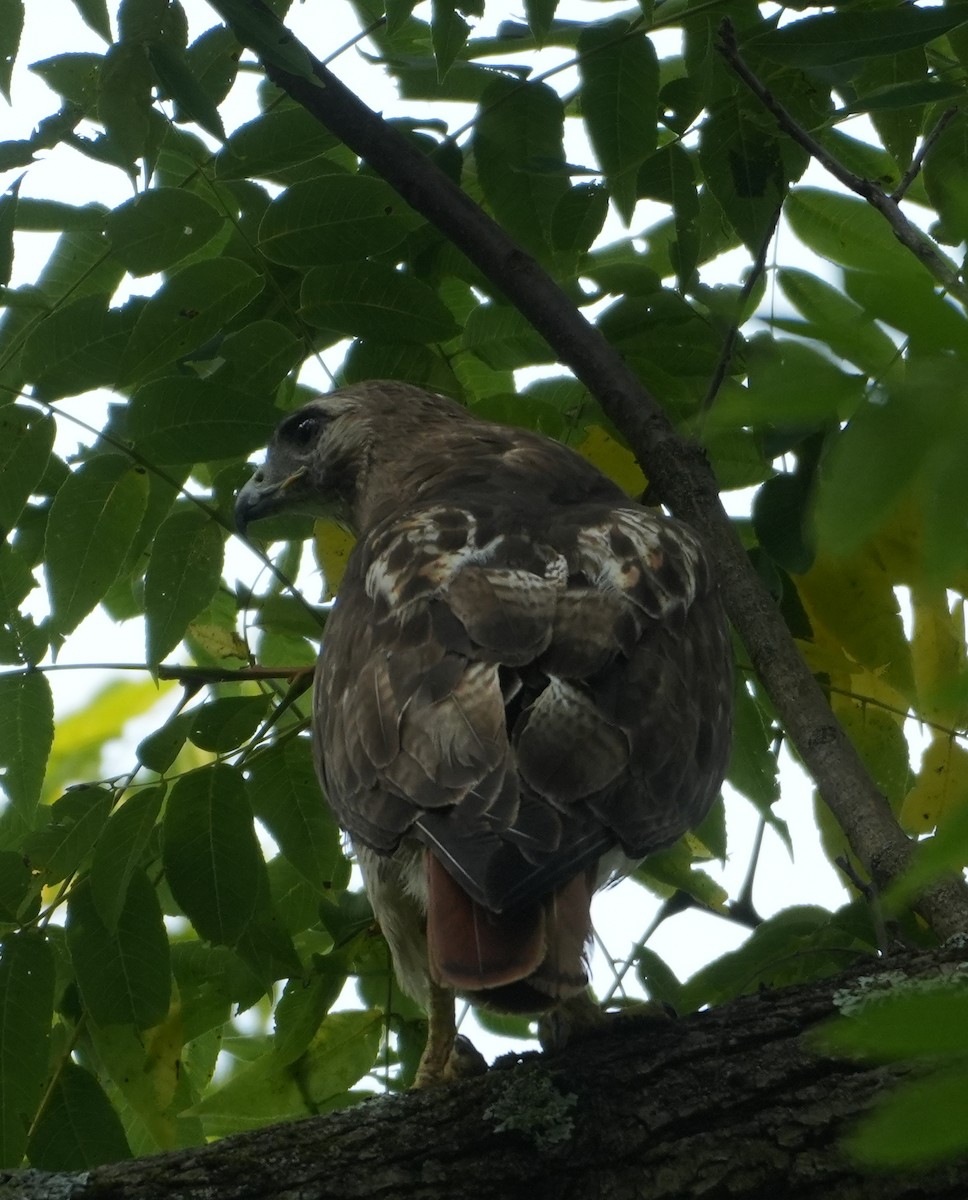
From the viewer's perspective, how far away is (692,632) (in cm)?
366

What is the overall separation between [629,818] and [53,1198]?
4.25 ft

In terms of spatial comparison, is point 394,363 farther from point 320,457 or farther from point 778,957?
point 778,957

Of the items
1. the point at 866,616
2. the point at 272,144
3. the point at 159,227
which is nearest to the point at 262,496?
the point at 159,227

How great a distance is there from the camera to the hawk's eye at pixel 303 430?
5.48 meters

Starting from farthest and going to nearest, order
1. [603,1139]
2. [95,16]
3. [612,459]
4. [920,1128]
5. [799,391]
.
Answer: [612,459]
[95,16]
[603,1139]
[799,391]
[920,1128]

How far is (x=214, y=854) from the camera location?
11.7 feet

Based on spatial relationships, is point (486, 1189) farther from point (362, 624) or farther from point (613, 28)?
point (613, 28)

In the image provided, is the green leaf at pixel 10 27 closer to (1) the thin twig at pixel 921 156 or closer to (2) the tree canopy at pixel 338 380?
(2) the tree canopy at pixel 338 380

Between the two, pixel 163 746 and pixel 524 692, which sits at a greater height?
pixel 163 746

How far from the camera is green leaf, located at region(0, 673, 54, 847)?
3.75m

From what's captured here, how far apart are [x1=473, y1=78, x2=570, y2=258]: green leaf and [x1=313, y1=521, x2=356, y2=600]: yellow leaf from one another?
120 centimetres

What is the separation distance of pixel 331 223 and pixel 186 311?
1.51 feet

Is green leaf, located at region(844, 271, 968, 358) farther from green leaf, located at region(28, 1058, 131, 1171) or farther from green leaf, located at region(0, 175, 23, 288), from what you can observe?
green leaf, located at region(0, 175, 23, 288)

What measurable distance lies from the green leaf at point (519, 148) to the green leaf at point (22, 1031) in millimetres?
2292
